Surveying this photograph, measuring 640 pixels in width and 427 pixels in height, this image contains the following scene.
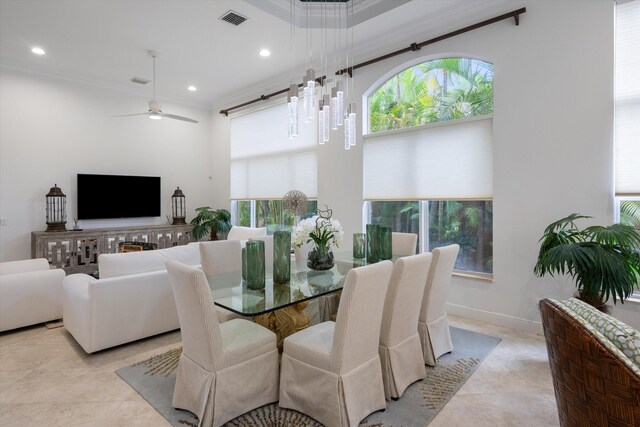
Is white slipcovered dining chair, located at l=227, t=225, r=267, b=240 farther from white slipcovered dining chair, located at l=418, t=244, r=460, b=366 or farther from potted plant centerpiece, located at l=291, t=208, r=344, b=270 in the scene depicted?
white slipcovered dining chair, located at l=418, t=244, r=460, b=366

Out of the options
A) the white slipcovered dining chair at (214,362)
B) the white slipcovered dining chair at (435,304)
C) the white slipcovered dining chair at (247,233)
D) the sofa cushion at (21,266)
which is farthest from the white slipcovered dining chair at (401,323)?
the sofa cushion at (21,266)

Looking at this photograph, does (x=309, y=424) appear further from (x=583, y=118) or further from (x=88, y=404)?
(x=583, y=118)

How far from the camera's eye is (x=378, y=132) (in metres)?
4.50

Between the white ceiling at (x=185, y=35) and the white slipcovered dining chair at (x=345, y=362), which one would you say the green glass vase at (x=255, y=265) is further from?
the white ceiling at (x=185, y=35)

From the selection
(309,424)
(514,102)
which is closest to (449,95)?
(514,102)

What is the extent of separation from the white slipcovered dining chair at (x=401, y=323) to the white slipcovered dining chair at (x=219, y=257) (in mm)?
1364

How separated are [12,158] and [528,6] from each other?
22.6 feet

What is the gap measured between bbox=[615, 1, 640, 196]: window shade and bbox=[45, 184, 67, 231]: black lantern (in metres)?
6.94

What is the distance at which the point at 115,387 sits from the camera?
2.36 meters

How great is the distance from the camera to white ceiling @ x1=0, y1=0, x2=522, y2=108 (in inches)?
143

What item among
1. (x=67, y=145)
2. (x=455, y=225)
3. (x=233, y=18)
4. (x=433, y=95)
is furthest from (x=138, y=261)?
(x=67, y=145)

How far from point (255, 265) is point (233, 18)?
3.02 meters

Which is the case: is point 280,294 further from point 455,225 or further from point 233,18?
point 233,18

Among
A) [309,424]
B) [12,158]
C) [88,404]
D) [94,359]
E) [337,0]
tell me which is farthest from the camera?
[12,158]
